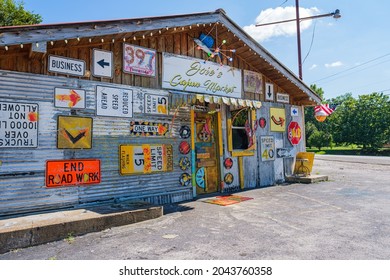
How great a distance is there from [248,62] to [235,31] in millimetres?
1627

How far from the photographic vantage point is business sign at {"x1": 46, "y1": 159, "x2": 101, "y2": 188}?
624 cm

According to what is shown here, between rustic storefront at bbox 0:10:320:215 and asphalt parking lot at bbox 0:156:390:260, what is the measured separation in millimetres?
1512

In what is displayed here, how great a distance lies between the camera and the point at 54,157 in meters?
6.31

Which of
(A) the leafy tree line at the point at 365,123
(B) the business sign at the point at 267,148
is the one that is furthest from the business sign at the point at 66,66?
(A) the leafy tree line at the point at 365,123

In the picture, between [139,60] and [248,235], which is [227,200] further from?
[139,60]

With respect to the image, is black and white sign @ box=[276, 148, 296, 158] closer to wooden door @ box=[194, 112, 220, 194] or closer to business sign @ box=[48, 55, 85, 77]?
wooden door @ box=[194, 112, 220, 194]

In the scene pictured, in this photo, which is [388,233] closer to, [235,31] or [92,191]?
[92,191]

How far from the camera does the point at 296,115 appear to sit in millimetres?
12711

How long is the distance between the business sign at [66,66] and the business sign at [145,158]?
2.07 m

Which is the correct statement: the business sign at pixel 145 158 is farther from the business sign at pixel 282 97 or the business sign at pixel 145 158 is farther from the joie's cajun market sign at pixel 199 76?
the business sign at pixel 282 97

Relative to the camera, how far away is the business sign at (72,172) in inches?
246

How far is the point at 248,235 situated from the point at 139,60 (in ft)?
17.2

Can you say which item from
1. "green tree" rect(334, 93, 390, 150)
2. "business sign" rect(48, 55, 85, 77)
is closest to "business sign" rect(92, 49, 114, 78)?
"business sign" rect(48, 55, 85, 77)

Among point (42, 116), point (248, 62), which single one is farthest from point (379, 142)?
point (42, 116)
